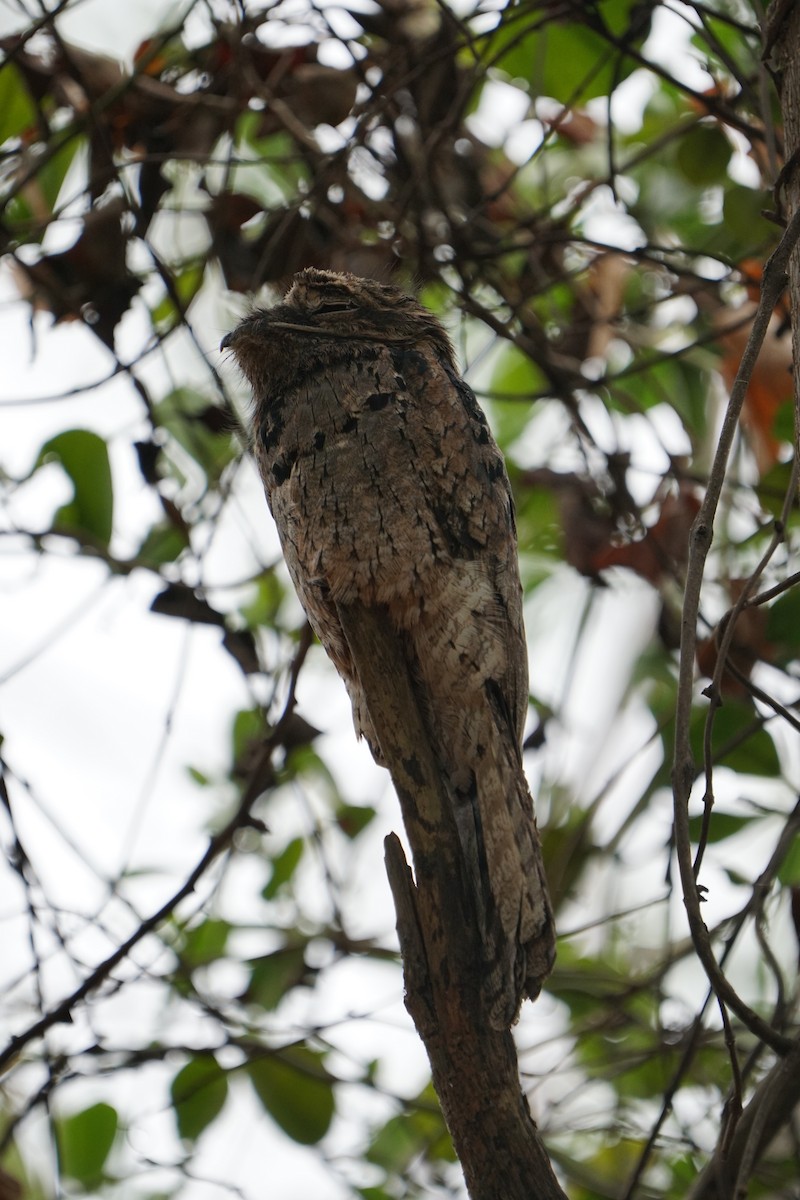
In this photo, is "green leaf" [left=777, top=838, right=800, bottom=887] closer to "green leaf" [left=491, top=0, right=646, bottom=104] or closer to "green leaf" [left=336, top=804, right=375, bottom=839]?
"green leaf" [left=336, top=804, right=375, bottom=839]

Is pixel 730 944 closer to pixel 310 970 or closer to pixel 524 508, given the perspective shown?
pixel 310 970

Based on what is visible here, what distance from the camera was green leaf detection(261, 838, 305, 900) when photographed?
3.66 metres

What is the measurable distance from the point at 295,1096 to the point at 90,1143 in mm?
690

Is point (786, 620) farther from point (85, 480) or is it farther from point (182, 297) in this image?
point (182, 297)

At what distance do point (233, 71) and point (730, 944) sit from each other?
2301 millimetres

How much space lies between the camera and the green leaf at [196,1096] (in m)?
2.94

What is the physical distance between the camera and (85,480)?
2809 mm

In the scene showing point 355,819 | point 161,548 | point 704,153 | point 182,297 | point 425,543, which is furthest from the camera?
point 355,819

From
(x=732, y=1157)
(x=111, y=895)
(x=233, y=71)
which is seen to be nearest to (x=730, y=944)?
(x=732, y=1157)

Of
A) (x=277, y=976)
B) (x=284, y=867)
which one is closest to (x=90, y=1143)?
(x=277, y=976)

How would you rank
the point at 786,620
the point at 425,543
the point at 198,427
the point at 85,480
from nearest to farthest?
the point at 425,543 < the point at 786,620 < the point at 85,480 < the point at 198,427

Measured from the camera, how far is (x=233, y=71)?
2.92m

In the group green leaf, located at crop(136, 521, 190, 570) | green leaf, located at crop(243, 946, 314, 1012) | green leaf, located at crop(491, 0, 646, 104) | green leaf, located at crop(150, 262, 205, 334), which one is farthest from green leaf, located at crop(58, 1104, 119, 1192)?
green leaf, located at crop(491, 0, 646, 104)

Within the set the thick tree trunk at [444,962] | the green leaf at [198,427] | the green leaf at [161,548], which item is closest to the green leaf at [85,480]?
the green leaf at [161,548]
